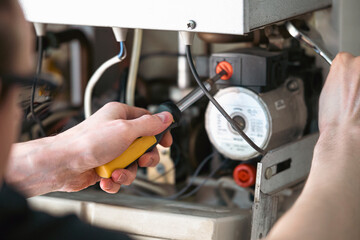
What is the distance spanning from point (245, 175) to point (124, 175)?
0.25 metres

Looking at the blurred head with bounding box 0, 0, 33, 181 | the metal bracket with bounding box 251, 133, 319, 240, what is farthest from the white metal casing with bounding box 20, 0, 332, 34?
the blurred head with bounding box 0, 0, 33, 181

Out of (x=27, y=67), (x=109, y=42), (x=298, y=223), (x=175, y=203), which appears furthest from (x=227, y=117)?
(x=109, y=42)

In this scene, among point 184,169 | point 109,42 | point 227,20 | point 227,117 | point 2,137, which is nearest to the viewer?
point 2,137

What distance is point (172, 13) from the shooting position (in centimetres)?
92

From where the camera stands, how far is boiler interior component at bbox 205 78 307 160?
104 cm

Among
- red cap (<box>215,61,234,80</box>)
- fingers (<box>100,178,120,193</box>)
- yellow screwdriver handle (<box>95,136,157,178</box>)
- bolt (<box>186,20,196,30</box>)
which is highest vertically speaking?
bolt (<box>186,20,196,30</box>)

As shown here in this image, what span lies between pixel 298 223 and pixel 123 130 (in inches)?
14.1

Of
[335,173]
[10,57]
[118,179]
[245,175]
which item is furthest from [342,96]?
[10,57]

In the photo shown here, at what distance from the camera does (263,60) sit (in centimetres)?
102

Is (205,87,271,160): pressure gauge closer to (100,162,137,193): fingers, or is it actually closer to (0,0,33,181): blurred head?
(100,162,137,193): fingers

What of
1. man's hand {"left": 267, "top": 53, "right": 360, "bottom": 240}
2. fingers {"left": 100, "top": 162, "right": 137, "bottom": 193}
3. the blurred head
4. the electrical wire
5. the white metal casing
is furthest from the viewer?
the electrical wire

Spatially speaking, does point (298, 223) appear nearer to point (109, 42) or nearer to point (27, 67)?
point (27, 67)

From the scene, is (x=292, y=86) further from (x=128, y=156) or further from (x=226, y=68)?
(x=128, y=156)

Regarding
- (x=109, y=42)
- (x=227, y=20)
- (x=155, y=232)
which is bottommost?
(x=155, y=232)
